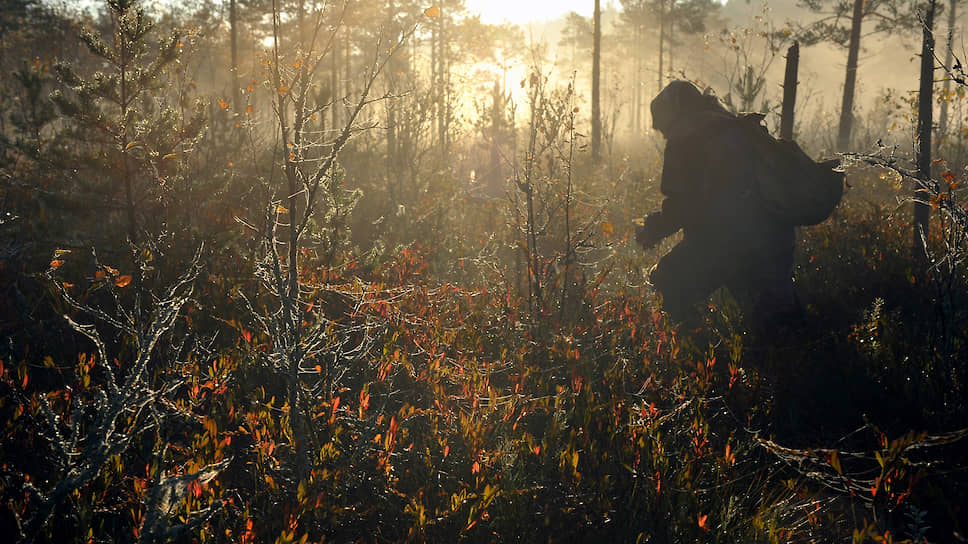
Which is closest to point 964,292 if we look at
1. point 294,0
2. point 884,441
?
point 884,441

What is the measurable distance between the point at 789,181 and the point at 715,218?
68cm

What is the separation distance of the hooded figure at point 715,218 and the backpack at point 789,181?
84 mm

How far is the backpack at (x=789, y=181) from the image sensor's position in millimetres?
5086

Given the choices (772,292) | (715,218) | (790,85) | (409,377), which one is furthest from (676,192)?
(409,377)

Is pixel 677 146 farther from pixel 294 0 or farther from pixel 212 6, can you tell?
pixel 212 6

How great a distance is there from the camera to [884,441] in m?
3.03

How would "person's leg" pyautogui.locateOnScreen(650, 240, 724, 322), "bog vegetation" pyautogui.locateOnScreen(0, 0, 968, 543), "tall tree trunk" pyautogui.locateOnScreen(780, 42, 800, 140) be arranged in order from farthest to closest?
"tall tree trunk" pyautogui.locateOnScreen(780, 42, 800, 140)
"person's leg" pyautogui.locateOnScreen(650, 240, 724, 322)
"bog vegetation" pyautogui.locateOnScreen(0, 0, 968, 543)

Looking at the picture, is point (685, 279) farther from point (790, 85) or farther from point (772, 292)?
point (790, 85)

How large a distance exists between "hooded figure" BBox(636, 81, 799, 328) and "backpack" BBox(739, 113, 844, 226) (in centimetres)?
8

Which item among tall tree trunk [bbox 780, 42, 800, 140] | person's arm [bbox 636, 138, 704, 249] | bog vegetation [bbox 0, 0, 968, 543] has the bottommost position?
bog vegetation [bbox 0, 0, 968, 543]

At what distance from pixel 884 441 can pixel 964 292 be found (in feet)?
13.2

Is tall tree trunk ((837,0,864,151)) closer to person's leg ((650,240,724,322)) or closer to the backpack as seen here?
the backpack

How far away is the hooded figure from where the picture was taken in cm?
517

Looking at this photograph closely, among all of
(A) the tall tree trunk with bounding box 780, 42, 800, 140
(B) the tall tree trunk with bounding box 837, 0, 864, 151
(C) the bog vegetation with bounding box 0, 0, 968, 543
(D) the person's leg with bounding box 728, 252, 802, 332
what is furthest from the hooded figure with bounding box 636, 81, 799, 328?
(B) the tall tree trunk with bounding box 837, 0, 864, 151
